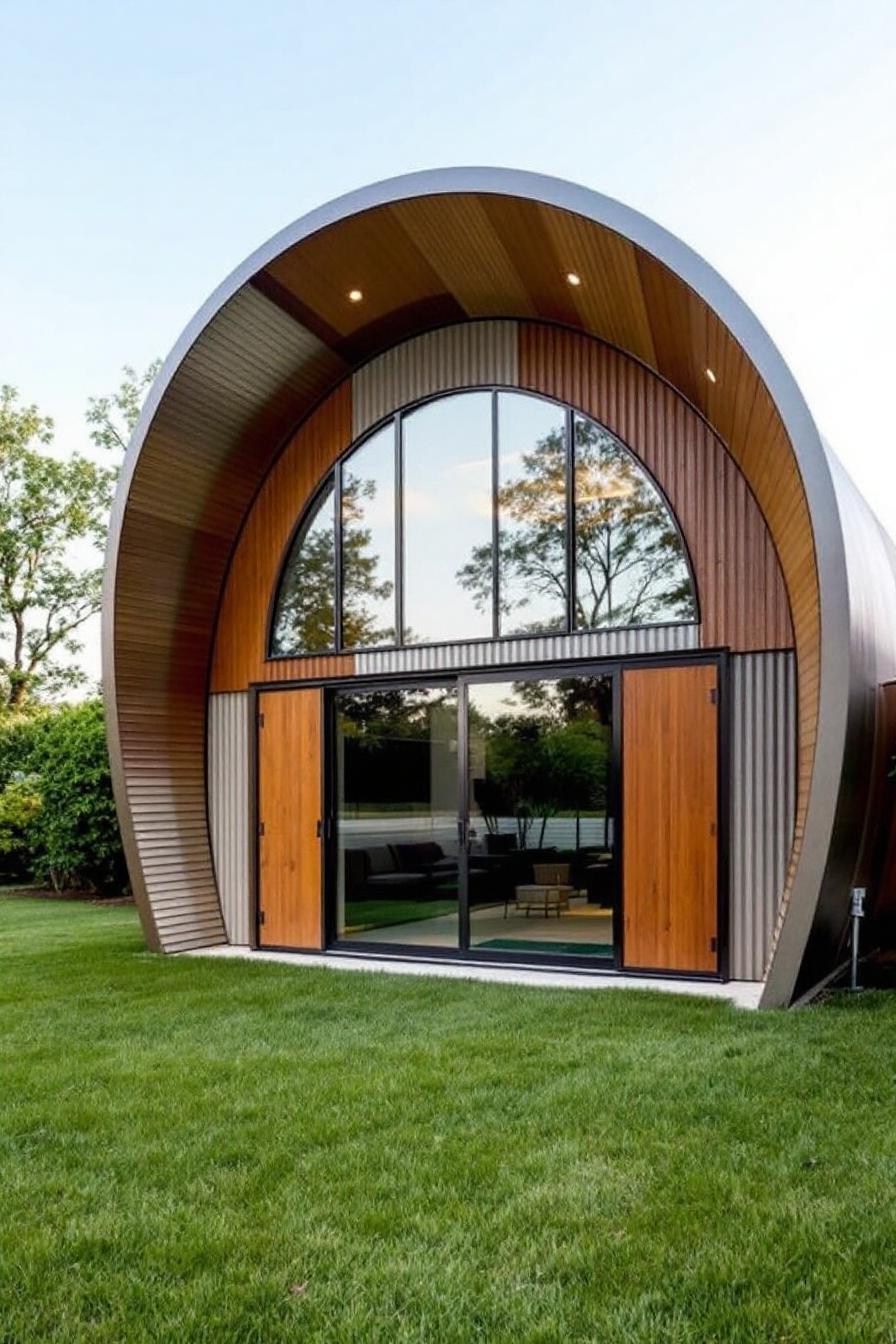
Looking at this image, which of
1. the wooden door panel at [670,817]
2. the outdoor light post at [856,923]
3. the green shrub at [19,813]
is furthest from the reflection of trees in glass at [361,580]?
the green shrub at [19,813]

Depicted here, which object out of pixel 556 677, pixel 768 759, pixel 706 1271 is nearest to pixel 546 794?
pixel 556 677

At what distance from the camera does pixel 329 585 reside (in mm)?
8773

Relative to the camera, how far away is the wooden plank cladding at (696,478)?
7102 mm

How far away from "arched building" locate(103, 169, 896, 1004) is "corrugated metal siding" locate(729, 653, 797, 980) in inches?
0.8

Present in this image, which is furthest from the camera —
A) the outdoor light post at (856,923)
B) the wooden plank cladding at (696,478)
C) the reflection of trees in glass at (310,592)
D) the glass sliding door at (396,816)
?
the reflection of trees in glass at (310,592)

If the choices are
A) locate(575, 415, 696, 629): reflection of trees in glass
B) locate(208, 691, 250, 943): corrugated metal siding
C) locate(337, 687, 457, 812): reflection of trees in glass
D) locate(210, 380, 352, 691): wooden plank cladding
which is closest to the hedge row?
locate(208, 691, 250, 943): corrugated metal siding

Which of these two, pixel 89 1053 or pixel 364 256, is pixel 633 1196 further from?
pixel 364 256

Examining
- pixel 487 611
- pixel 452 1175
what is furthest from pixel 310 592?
pixel 452 1175

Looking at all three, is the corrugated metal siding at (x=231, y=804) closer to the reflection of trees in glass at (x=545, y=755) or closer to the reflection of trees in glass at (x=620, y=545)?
the reflection of trees in glass at (x=545, y=755)

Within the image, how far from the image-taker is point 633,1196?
332cm

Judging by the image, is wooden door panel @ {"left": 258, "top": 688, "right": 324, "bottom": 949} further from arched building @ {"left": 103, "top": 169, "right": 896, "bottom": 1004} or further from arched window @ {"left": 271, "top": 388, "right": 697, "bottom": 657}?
arched window @ {"left": 271, "top": 388, "right": 697, "bottom": 657}

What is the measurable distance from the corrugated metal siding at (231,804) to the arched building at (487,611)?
3cm

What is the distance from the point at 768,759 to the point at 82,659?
57.8ft

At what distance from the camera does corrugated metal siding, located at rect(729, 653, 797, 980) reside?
6961mm
